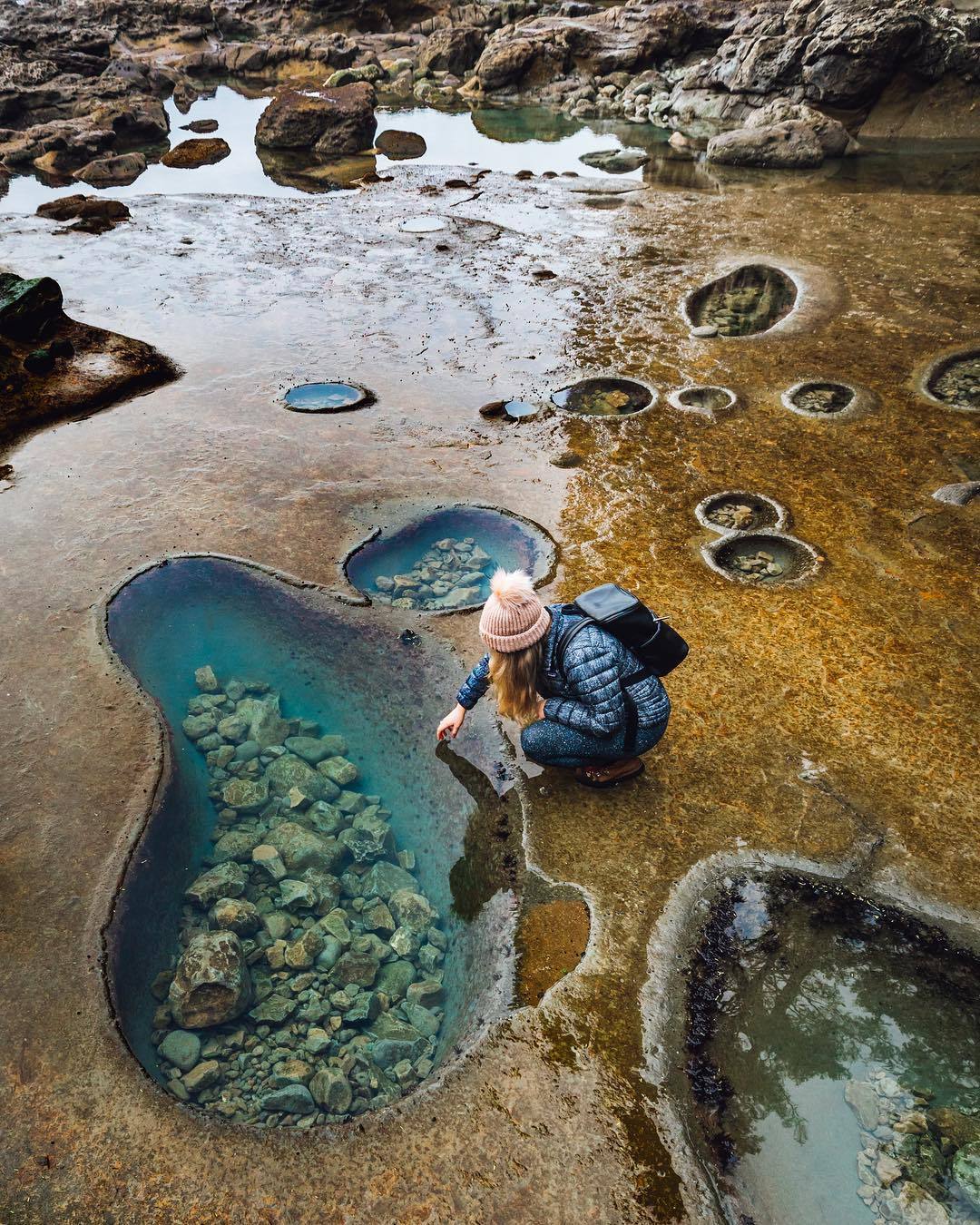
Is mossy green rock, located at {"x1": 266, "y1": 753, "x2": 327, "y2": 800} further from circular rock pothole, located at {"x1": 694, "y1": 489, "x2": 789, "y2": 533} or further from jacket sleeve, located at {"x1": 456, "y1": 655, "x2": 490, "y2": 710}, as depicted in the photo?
circular rock pothole, located at {"x1": 694, "y1": 489, "x2": 789, "y2": 533}

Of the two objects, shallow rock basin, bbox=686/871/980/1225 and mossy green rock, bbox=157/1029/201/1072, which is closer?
shallow rock basin, bbox=686/871/980/1225

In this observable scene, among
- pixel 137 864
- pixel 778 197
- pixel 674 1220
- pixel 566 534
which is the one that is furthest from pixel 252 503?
pixel 778 197

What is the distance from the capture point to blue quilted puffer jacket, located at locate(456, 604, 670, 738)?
315 cm

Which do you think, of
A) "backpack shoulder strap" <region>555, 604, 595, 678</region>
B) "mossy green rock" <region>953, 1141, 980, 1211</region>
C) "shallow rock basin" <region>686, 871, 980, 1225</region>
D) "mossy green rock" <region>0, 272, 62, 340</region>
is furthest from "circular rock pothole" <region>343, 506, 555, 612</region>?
"mossy green rock" <region>0, 272, 62, 340</region>

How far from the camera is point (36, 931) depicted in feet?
9.96

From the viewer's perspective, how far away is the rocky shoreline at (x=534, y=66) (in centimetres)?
1498

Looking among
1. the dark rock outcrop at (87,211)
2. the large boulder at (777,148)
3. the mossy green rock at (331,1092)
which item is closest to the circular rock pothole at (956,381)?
the mossy green rock at (331,1092)

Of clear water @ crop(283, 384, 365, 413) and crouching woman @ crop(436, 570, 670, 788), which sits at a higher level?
crouching woman @ crop(436, 570, 670, 788)

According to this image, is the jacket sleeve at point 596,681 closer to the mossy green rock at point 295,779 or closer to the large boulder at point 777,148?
the mossy green rock at point 295,779

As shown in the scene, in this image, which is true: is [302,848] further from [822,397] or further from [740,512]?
[822,397]

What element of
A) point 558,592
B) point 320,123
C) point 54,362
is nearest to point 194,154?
point 320,123

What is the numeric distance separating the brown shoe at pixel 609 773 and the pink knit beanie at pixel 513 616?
0.84 meters

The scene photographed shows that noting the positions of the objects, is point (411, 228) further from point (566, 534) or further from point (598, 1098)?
point (598, 1098)

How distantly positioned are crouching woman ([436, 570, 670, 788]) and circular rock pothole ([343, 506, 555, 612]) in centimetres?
140
